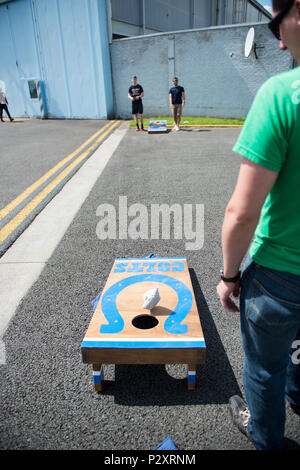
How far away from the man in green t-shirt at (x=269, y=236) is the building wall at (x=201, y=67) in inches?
639

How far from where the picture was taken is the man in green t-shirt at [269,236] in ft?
3.29

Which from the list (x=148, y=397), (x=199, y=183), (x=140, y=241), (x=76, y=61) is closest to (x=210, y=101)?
(x=76, y=61)

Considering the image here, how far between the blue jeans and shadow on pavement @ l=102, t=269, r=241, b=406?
0.44 meters

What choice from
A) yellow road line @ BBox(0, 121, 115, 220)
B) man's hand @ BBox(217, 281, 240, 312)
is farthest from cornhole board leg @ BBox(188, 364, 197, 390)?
yellow road line @ BBox(0, 121, 115, 220)

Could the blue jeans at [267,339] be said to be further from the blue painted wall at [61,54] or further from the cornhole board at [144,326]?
the blue painted wall at [61,54]

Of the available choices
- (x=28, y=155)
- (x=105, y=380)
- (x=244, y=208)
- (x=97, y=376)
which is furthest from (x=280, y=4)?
(x=28, y=155)

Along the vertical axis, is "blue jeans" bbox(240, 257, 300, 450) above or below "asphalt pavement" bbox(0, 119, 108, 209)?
above

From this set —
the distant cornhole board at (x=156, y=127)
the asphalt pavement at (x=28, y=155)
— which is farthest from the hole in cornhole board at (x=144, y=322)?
the distant cornhole board at (x=156, y=127)

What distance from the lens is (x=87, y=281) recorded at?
3.09 m

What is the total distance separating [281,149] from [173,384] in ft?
5.26

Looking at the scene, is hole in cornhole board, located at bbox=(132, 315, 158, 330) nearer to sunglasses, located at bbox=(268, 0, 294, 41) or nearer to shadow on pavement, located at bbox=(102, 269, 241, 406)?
shadow on pavement, located at bbox=(102, 269, 241, 406)

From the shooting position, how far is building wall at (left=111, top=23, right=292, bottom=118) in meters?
15.4
